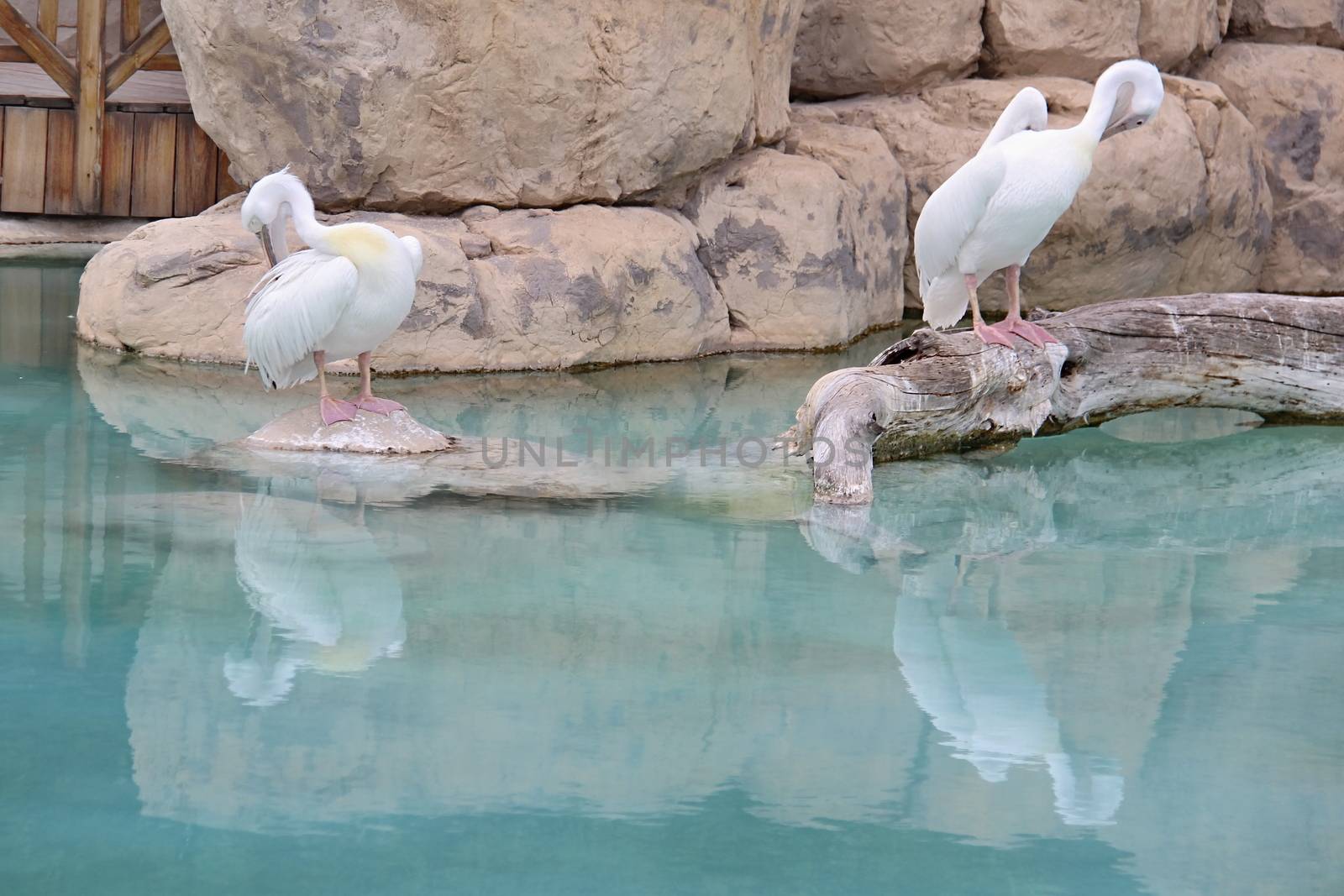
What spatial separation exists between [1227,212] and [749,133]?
322 centimetres

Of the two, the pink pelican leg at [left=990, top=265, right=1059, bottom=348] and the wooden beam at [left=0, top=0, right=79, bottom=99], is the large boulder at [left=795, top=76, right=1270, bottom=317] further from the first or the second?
the wooden beam at [left=0, top=0, right=79, bottom=99]

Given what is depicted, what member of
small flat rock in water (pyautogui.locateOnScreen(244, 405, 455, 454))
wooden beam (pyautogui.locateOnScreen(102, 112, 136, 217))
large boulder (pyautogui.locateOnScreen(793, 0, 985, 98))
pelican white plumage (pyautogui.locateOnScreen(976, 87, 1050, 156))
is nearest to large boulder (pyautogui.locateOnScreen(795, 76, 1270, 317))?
large boulder (pyautogui.locateOnScreen(793, 0, 985, 98))

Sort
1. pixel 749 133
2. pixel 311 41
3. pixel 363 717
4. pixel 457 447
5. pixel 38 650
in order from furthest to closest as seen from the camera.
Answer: pixel 749 133, pixel 311 41, pixel 457 447, pixel 38 650, pixel 363 717

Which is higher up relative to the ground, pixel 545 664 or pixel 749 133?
pixel 749 133

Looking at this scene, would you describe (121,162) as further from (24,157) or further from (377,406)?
(377,406)

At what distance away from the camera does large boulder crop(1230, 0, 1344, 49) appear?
31.9 ft

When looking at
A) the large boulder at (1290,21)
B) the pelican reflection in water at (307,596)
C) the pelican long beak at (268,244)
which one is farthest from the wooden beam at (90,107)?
the large boulder at (1290,21)

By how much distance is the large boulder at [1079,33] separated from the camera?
28.7ft

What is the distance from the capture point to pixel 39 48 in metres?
9.15

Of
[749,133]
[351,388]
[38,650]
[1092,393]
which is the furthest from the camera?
[749,133]

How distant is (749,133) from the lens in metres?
7.84

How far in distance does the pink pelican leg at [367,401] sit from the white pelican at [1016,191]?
6.40 feet

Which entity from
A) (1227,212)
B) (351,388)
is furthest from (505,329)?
(1227,212)

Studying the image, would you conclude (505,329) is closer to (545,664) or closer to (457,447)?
(457,447)
